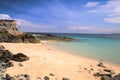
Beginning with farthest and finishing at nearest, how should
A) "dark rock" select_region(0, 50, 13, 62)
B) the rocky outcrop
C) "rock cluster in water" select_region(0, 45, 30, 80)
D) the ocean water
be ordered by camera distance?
the rocky outcrop < the ocean water < "dark rock" select_region(0, 50, 13, 62) < "rock cluster in water" select_region(0, 45, 30, 80)

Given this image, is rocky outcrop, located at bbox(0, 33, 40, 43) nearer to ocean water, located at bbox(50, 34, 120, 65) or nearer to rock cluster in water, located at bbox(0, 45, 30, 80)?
ocean water, located at bbox(50, 34, 120, 65)

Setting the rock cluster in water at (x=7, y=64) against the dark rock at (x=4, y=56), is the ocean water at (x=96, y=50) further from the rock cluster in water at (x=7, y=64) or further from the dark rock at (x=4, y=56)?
the dark rock at (x=4, y=56)

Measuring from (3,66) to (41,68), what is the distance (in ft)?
8.97

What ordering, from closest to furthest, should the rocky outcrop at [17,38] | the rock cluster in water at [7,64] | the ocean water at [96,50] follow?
the rock cluster in water at [7,64] → the ocean water at [96,50] → the rocky outcrop at [17,38]

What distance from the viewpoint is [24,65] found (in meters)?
15.8

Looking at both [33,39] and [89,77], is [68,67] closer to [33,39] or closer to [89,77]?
[89,77]

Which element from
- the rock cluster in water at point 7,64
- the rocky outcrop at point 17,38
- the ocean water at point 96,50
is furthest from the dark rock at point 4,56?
the rocky outcrop at point 17,38

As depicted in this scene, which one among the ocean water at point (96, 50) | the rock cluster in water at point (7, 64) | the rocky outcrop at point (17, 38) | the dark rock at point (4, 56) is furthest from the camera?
the rocky outcrop at point (17, 38)

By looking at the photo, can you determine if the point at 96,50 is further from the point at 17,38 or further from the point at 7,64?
the point at 7,64

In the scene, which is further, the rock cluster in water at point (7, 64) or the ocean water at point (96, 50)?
the ocean water at point (96, 50)

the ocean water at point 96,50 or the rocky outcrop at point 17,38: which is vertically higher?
the rocky outcrop at point 17,38

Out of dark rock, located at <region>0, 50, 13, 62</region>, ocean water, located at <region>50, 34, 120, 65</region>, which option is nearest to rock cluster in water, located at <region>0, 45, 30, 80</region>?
dark rock, located at <region>0, 50, 13, 62</region>

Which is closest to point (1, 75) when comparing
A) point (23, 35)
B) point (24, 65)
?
point (24, 65)

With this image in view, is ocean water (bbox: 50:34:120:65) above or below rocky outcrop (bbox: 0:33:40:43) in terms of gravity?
below
